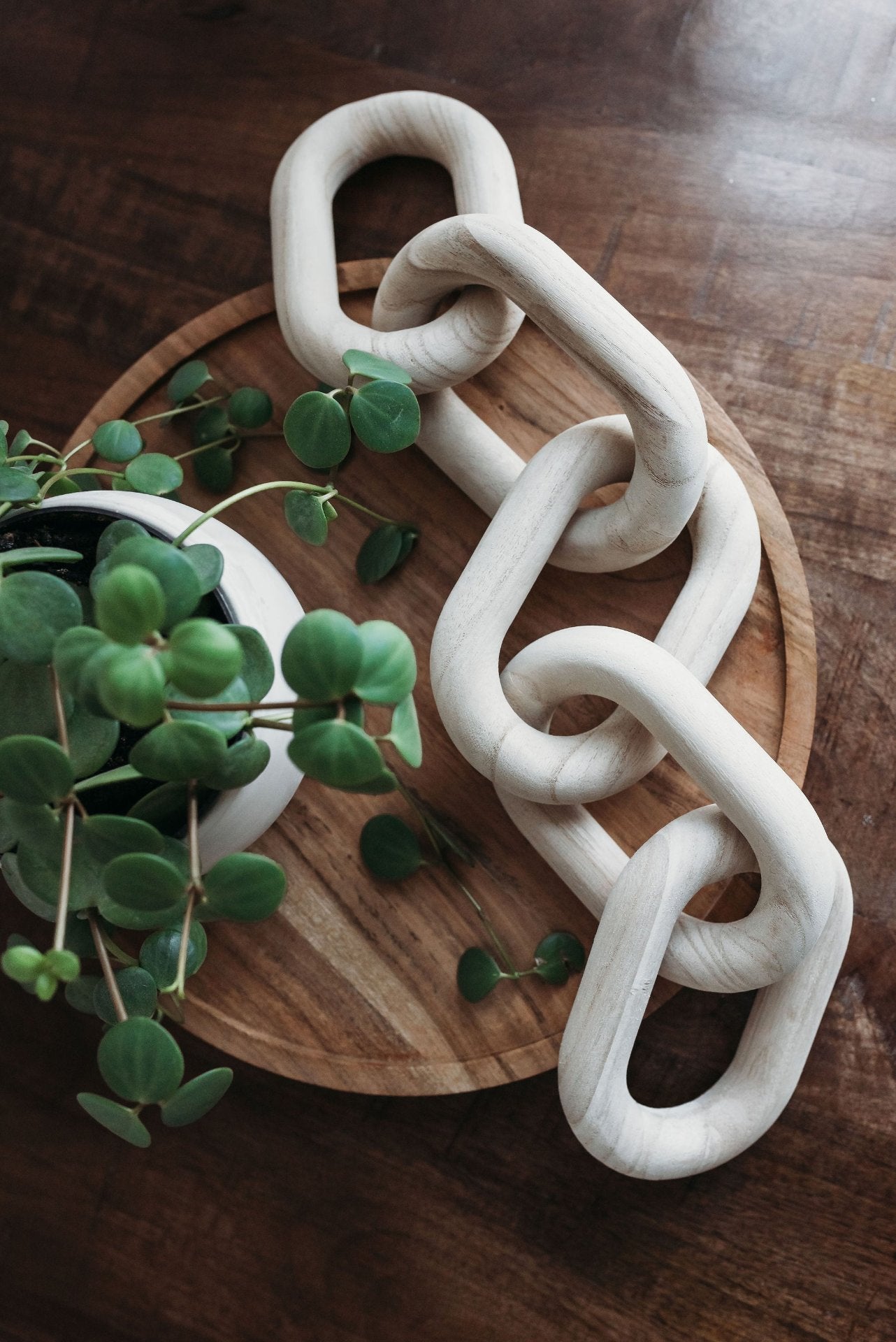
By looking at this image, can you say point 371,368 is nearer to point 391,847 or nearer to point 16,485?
point 16,485

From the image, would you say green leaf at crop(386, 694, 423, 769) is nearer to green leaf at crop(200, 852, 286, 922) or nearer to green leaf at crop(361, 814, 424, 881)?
green leaf at crop(200, 852, 286, 922)

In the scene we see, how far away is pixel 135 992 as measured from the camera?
0.42 m

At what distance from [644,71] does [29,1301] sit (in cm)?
94

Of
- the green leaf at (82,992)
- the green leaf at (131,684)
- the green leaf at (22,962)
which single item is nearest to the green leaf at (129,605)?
the green leaf at (131,684)

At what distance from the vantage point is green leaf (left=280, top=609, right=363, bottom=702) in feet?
1.00

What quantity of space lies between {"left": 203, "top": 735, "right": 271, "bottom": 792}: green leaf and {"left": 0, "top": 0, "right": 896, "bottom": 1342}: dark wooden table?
1.13ft

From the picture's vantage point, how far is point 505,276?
48 centimetres

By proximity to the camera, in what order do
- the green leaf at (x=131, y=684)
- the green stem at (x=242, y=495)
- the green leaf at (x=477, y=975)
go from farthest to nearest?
1. the green leaf at (x=477, y=975)
2. the green stem at (x=242, y=495)
3. the green leaf at (x=131, y=684)

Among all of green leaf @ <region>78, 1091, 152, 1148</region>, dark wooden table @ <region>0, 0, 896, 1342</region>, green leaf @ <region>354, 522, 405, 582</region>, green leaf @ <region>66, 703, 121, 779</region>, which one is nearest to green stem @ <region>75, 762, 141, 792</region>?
green leaf @ <region>66, 703, 121, 779</region>

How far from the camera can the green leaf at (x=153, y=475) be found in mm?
451

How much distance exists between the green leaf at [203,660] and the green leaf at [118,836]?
0.25ft

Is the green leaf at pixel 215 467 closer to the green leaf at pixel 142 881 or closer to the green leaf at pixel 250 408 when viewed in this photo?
the green leaf at pixel 250 408

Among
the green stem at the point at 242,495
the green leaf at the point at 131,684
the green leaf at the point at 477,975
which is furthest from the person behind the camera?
the green leaf at the point at 477,975

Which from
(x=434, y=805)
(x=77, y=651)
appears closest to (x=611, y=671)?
(x=434, y=805)
